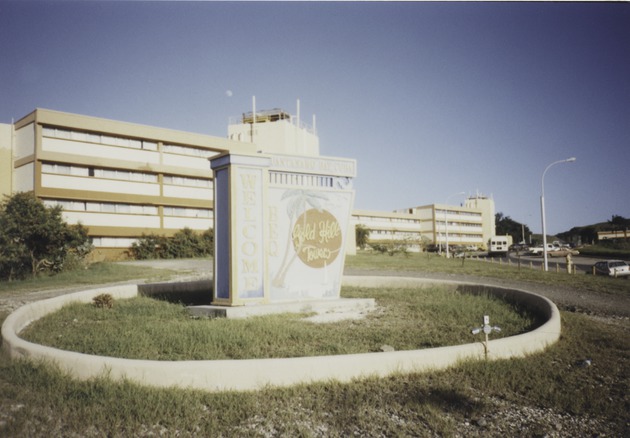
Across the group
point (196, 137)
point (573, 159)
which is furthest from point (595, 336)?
point (196, 137)

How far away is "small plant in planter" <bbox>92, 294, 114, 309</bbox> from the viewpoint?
38.0 feet

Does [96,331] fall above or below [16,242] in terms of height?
below

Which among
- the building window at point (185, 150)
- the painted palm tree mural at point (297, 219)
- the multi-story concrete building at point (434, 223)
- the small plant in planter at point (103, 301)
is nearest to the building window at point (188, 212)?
the building window at point (185, 150)

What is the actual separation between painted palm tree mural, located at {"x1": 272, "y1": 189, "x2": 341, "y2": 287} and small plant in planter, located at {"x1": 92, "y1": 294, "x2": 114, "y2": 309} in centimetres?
480

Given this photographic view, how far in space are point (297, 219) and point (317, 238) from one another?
2.74 feet

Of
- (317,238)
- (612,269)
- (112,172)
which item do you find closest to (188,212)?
(112,172)

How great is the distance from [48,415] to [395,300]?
31.9 ft

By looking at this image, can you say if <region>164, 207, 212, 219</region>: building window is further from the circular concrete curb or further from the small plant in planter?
the circular concrete curb

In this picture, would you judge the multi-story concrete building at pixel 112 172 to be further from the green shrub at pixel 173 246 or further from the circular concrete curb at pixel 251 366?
the circular concrete curb at pixel 251 366

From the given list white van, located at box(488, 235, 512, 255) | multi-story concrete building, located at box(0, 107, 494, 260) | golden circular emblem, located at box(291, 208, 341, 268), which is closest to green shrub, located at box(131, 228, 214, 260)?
multi-story concrete building, located at box(0, 107, 494, 260)

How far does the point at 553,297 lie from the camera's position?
13.8 m

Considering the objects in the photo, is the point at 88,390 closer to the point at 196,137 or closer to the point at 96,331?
the point at 96,331

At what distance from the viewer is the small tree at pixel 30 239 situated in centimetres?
2133

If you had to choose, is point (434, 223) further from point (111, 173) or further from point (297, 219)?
point (297, 219)
